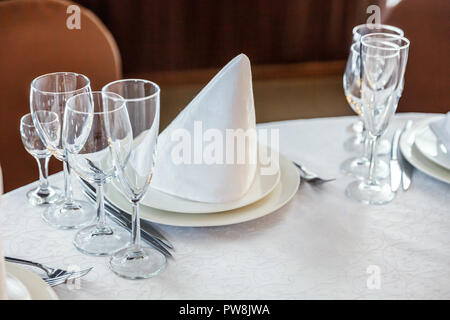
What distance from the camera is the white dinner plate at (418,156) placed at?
3.88 feet

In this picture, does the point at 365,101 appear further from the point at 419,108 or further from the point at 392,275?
the point at 419,108

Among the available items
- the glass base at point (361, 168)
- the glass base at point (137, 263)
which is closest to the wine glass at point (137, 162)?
the glass base at point (137, 263)

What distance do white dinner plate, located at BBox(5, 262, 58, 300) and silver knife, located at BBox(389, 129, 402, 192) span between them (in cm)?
62

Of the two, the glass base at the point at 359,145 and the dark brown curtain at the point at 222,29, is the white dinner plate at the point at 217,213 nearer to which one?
the glass base at the point at 359,145

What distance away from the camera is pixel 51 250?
0.97 meters

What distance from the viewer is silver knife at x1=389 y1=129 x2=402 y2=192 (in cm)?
118

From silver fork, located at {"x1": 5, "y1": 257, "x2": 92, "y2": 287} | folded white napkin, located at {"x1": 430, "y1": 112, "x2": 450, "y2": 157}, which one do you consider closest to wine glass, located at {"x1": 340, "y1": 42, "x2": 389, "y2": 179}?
folded white napkin, located at {"x1": 430, "y1": 112, "x2": 450, "y2": 157}

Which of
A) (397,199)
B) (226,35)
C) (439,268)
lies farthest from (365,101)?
(226,35)

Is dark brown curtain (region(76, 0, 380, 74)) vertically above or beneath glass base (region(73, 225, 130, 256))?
beneath

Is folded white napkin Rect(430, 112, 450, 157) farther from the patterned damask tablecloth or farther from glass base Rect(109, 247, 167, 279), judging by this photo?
glass base Rect(109, 247, 167, 279)

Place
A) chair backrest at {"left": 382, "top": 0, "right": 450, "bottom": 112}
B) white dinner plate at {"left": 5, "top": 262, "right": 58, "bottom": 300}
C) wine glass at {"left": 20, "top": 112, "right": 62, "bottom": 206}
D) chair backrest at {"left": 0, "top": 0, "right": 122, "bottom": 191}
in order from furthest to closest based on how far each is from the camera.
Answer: chair backrest at {"left": 382, "top": 0, "right": 450, "bottom": 112}, chair backrest at {"left": 0, "top": 0, "right": 122, "bottom": 191}, wine glass at {"left": 20, "top": 112, "right": 62, "bottom": 206}, white dinner plate at {"left": 5, "top": 262, "right": 58, "bottom": 300}

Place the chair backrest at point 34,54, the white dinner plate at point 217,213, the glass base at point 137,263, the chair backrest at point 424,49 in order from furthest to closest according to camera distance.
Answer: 1. the chair backrest at point 424,49
2. the chair backrest at point 34,54
3. the white dinner plate at point 217,213
4. the glass base at point 137,263

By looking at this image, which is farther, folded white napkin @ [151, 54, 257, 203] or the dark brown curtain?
the dark brown curtain

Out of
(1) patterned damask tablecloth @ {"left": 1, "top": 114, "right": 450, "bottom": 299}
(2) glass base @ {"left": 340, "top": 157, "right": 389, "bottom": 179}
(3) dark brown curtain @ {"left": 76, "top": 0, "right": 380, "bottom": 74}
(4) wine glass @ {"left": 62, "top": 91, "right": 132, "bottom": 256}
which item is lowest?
(3) dark brown curtain @ {"left": 76, "top": 0, "right": 380, "bottom": 74}
